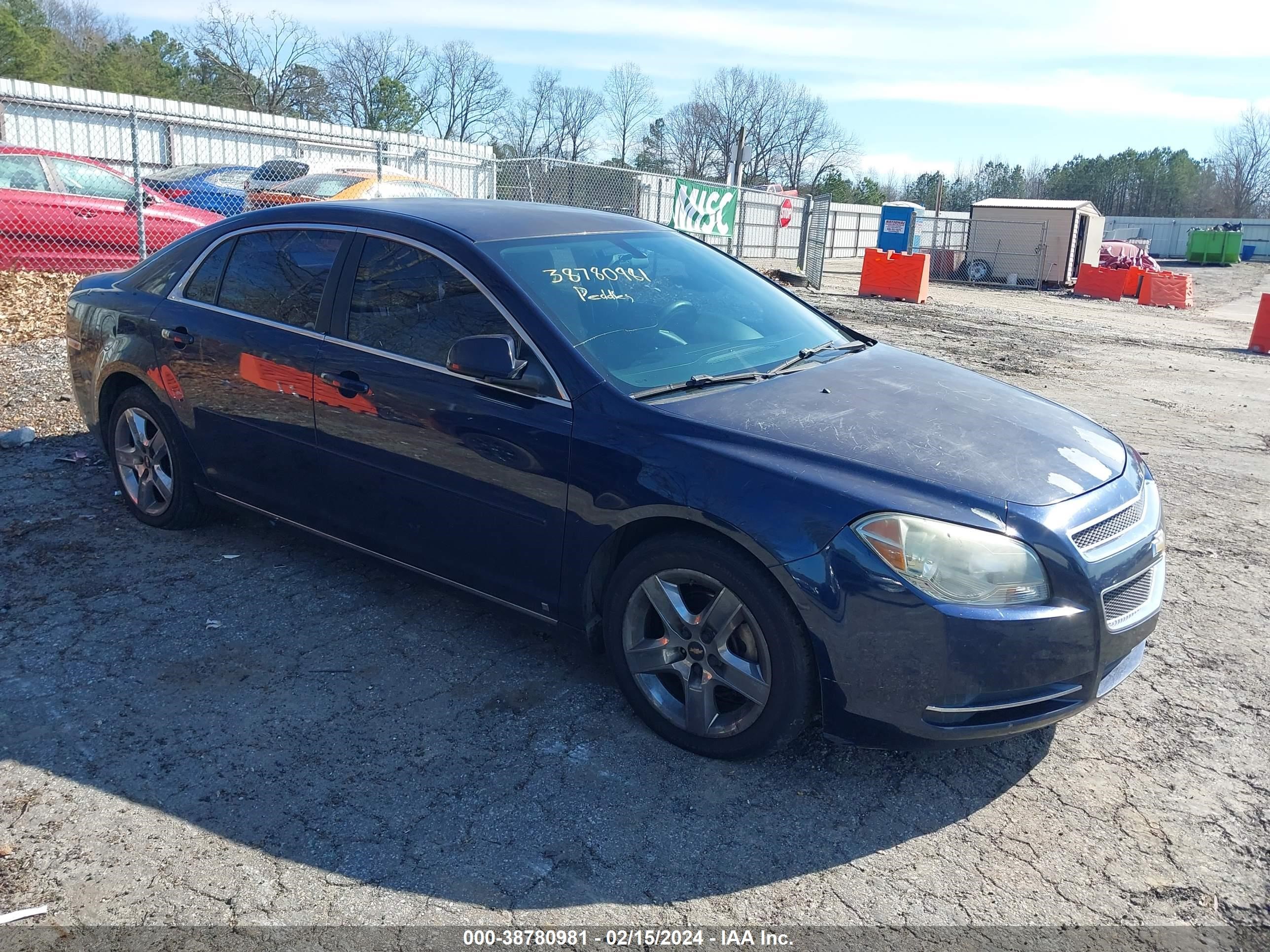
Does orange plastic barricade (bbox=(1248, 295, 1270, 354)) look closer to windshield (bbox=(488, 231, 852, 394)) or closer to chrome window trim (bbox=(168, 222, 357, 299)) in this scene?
windshield (bbox=(488, 231, 852, 394))

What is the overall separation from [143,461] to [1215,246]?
6292 centimetres

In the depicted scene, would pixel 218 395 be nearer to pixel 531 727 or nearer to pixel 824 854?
pixel 531 727

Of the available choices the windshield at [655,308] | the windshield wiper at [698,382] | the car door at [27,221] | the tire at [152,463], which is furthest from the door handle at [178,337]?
the car door at [27,221]

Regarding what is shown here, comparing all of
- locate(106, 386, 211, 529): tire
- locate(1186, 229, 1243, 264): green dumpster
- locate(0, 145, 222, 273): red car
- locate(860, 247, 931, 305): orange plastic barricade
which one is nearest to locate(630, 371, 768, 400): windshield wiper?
locate(106, 386, 211, 529): tire

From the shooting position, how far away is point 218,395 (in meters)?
4.46

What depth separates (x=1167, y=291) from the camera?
82.9ft

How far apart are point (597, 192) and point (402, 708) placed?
15772 mm

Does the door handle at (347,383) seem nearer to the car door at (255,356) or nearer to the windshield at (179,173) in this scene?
the car door at (255,356)

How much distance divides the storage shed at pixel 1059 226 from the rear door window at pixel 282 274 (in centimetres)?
2850

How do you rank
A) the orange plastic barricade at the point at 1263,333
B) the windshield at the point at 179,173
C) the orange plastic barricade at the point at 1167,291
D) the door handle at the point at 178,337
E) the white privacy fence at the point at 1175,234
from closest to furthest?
the door handle at the point at 178,337
the orange plastic barricade at the point at 1263,333
the windshield at the point at 179,173
the orange plastic barricade at the point at 1167,291
the white privacy fence at the point at 1175,234

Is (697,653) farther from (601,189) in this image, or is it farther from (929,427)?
(601,189)

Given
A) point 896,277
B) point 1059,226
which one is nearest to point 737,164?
point 896,277

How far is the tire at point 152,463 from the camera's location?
15.7 feet

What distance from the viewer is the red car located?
10750 millimetres
